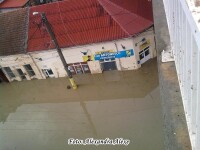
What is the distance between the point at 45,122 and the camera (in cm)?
1783

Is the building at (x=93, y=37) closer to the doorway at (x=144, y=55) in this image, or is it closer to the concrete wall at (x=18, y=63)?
the doorway at (x=144, y=55)

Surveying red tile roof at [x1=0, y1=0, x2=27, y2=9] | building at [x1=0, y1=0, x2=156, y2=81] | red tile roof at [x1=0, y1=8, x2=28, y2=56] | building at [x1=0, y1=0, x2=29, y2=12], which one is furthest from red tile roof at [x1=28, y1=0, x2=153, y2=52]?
red tile roof at [x1=0, y1=0, x2=27, y2=9]

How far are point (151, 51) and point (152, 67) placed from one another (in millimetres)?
1258

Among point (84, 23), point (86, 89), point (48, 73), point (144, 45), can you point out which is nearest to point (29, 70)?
point (48, 73)

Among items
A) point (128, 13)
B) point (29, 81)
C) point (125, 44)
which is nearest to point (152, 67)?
point (125, 44)

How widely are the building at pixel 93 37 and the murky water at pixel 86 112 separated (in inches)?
41.7

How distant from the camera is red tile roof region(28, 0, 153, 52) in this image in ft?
58.3

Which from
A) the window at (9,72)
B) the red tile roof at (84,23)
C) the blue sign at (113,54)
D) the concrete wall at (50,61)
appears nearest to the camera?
the red tile roof at (84,23)

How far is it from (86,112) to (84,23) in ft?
21.5

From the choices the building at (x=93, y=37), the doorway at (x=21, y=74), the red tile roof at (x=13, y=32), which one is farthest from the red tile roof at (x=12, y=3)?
the doorway at (x=21, y=74)

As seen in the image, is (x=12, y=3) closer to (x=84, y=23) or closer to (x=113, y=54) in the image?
(x=84, y=23)

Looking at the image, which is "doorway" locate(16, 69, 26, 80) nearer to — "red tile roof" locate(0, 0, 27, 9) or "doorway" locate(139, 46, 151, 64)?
"red tile roof" locate(0, 0, 27, 9)

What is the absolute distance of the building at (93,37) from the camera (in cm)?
1784

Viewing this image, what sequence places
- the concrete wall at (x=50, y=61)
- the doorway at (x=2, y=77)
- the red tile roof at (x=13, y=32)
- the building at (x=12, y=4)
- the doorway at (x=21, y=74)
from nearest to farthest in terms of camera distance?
the concrete wall at (x=50, y=61) < the red tile roof at (x=13, y=32) < the doorway at (x=21, y=74) < the doorway at (x=2, y=77) < the building at (x=12, y=4)
